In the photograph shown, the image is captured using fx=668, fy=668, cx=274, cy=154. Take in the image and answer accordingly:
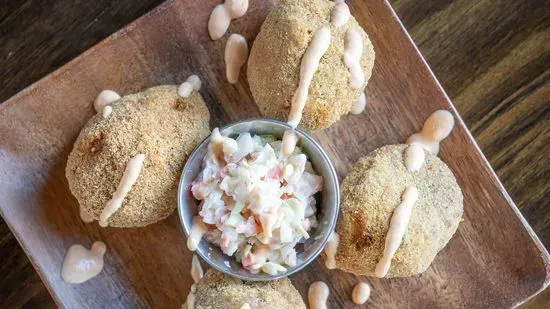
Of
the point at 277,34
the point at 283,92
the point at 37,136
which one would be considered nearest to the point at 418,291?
the point at 283,92

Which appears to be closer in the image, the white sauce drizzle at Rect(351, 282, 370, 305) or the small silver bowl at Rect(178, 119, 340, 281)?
the small silver bowl at Rect(178, 119, 340, 281)

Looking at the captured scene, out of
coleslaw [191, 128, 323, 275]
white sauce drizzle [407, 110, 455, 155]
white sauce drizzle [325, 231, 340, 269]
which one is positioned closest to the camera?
coleslaw [191, 128, 323, 275]

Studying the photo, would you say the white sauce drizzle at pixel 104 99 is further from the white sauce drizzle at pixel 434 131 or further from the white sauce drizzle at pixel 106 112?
the white sauce drizzle at pixel 434 131

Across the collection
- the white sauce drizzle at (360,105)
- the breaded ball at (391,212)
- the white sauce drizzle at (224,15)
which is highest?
the white sauce drizzle at (224,15)

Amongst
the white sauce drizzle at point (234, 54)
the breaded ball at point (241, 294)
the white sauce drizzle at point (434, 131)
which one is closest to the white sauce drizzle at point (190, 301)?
the breaded ball at point (241, 294)

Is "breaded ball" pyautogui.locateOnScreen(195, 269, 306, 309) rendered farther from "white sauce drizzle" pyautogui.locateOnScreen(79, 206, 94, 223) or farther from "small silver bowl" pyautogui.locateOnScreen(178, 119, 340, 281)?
"white sauce drizzle" pyautogui.locateOnScreen(79, 206, 94, 223)

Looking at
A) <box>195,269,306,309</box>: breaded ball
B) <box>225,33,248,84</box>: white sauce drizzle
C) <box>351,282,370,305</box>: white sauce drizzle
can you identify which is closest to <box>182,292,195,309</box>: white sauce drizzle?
<box>195,269,306,309</box>: breaded ball
